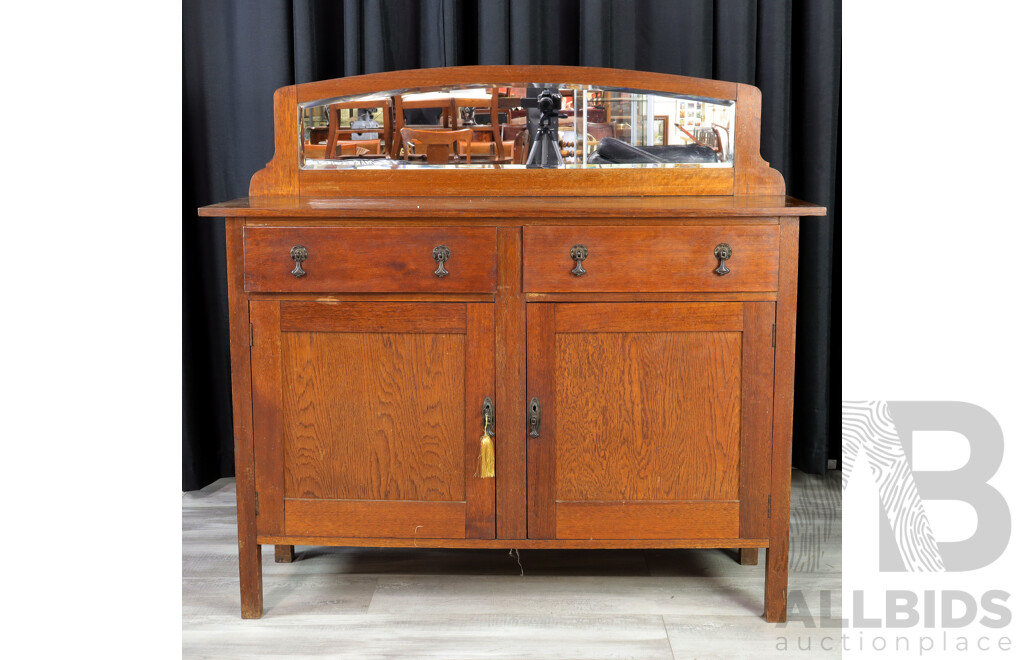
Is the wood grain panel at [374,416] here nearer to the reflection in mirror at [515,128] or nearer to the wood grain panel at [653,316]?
the wood grain panel at [653,316]

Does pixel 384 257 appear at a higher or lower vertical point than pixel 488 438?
higher

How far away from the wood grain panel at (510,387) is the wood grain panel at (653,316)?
4.2 inches

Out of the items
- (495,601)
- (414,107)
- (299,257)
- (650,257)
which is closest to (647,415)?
(650,257)

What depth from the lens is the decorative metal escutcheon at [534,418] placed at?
216 cm

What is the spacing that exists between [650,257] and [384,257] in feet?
1.93

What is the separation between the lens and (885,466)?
2402 millimetres

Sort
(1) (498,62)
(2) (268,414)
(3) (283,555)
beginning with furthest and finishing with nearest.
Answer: (1) (498,62), (3) (283,555), (2) (268,414)

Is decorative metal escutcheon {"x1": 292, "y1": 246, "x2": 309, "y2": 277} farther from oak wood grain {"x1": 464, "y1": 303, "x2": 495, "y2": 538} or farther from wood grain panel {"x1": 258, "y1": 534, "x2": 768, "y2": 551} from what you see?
wood grain panel {"x1": 258, "y1": 534, "x2": 768, "y2": 551}

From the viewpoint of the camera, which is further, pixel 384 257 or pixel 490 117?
pixel 490 117

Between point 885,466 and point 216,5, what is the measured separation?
233 centimetres

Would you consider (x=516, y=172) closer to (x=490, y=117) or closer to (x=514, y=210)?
(x=490, y=117)

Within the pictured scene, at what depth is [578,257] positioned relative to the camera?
82.1 inches

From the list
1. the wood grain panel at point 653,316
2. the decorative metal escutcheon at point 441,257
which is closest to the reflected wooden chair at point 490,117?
the decorative metal escutcheon at point 441,257

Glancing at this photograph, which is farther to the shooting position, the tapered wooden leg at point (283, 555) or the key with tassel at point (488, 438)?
the tapered wooden leg at point (283, 555)
